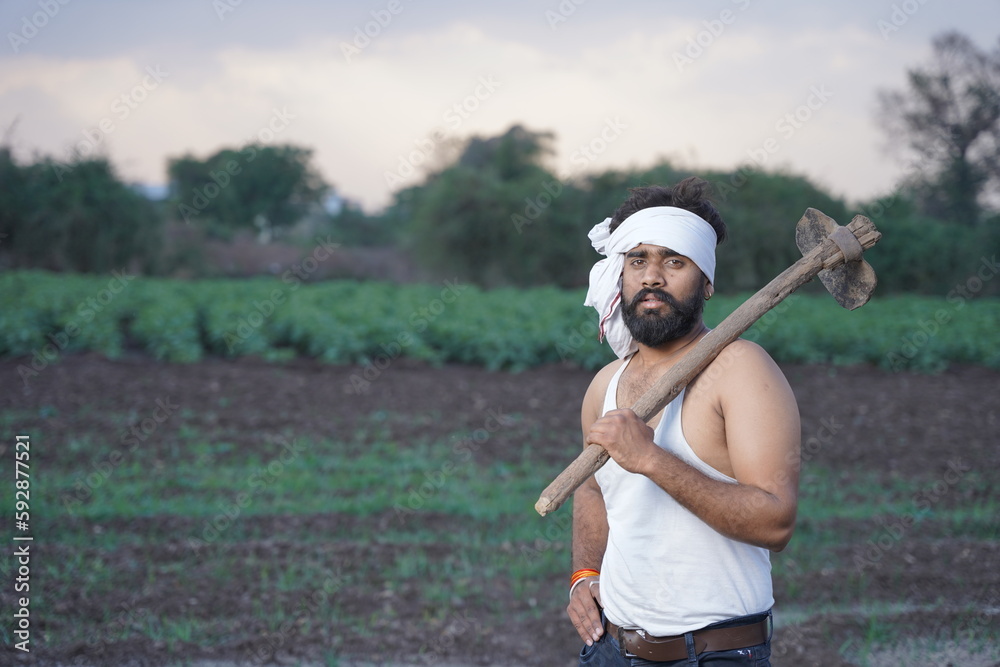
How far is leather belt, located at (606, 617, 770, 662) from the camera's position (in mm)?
1904

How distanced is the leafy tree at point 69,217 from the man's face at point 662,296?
21.7 metres

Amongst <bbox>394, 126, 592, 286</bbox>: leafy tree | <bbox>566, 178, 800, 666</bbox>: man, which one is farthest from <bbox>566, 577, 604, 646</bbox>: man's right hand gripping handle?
<bbox>394, 126, 592, 286</bbox>: leafy tree

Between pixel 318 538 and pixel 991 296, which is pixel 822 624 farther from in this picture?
pixel 991 296

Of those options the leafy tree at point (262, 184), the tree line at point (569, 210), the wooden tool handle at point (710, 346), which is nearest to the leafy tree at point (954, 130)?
the tree line at point (569, 210)

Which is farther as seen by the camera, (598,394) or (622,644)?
(598,394)

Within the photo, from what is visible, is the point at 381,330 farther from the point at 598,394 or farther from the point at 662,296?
the point at 662,296

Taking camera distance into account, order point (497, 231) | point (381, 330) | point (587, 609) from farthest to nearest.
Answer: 1. point (497, 231)
2. point (381, 330)
3. point (587, 609)

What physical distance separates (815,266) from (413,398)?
308 inches

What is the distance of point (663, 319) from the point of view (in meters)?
2.09

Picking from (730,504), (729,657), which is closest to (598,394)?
(730,504)

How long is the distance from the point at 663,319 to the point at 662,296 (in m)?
0.06

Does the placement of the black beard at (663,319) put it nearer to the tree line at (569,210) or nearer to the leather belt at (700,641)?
the leather belt at (700,641)

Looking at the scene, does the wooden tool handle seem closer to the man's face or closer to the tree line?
the man's face

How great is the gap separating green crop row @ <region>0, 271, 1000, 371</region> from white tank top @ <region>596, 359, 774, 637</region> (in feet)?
30.2
